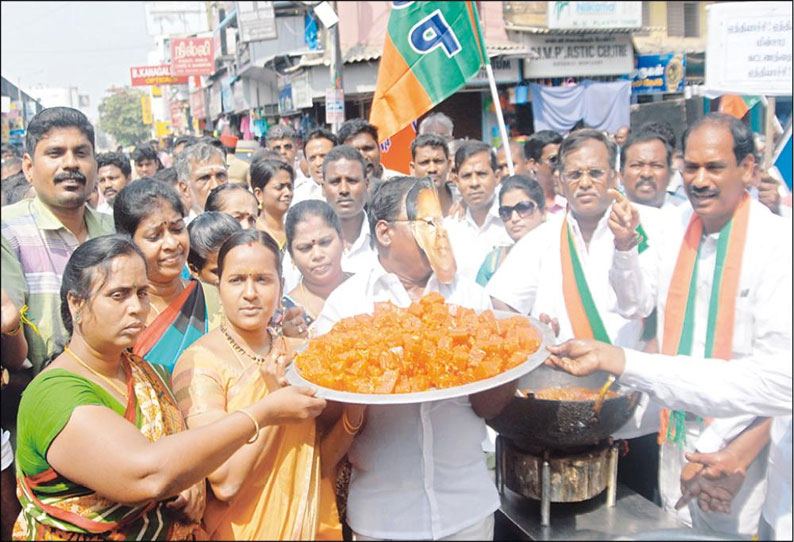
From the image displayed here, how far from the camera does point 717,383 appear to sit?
182 cm

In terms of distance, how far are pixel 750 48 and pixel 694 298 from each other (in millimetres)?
794

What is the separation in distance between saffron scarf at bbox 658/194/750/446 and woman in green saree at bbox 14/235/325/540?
1.12 m

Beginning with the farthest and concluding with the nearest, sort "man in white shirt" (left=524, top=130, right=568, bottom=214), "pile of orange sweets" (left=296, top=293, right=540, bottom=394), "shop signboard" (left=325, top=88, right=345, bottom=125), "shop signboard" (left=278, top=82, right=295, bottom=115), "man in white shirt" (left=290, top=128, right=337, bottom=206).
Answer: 1. "shop signboard" (left=278, top=82, right=295, bottom=115)
2. "shop signboard" (left=325, top=88, right=345, bottom=125)
3. "man in white shirt" (left=290, top=128, right=337, bottom=206)
4. "man in white shirt" (left=524, top=130, right=568, bottom=214)
5. "pile of orange sweets" (left=296, top=293, right=540, bottom=394)

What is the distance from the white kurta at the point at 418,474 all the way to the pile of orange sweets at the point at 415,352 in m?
0.22

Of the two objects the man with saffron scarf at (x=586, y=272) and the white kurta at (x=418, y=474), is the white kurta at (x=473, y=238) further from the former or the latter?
the white kurta at (x=418, y=474)

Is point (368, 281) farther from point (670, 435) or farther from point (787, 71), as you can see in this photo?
point (787, 71)

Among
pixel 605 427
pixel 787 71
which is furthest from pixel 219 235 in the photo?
pixel 787 71

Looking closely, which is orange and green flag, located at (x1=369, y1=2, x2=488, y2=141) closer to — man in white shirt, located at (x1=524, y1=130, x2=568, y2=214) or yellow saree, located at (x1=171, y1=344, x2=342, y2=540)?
yellow saree, located at (x1=171, y1=344, x2=342, y2=540)

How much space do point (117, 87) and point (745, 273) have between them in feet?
8.57

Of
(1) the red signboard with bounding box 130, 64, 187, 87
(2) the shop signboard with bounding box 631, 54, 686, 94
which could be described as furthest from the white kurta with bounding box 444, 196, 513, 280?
(1) the red signboard with bounding box 130, 64, 187, 87

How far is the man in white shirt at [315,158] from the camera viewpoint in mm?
5184

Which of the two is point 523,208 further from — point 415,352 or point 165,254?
point 415,352

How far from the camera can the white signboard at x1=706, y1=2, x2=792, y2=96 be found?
1.97 metres

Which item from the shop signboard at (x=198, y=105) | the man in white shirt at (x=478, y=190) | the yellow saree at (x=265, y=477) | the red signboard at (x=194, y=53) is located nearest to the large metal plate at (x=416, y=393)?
the yellow saree at (x=265, y=477)
